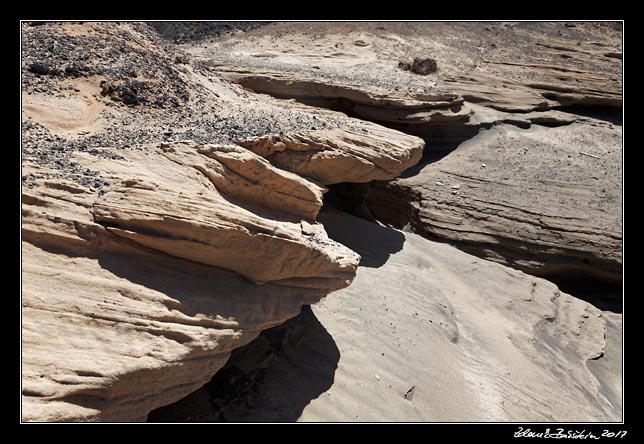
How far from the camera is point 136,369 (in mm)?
3629

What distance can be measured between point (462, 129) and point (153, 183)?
9019 millimetres

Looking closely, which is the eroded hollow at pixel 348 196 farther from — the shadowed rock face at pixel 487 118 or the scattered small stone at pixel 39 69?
the scattered small stone at pixel 39 69

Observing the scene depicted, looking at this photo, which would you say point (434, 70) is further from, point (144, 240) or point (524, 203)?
point (144, 240)

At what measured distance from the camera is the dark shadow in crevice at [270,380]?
16.0ft

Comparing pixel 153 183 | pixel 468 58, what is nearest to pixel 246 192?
pixel 153 183

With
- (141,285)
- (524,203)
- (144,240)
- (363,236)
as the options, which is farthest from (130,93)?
(524,203)

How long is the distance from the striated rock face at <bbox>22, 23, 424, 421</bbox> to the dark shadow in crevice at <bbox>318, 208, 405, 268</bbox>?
170 cm

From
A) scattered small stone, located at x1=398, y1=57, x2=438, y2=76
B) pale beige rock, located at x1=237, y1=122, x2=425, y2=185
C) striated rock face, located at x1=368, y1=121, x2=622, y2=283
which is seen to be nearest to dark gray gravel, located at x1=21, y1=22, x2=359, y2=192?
pale beige rock, located at x1=237, y1=122, x2=425, y2=185

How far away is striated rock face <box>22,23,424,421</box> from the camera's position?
3594 mm

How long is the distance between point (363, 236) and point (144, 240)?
4.56 metres

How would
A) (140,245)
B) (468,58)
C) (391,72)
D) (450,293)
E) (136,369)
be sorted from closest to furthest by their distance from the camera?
(136,369) → (140,245) → (450,293) → (391,72) → (468,58)

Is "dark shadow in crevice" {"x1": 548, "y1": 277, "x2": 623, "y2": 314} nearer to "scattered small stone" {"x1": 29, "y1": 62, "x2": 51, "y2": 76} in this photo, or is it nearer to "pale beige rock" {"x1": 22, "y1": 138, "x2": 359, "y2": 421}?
"pale beige rock" {"x1": 22, "y1": 138, "x2": 359, "y2": 421}

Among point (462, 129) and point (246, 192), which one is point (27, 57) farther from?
point (462, 129)

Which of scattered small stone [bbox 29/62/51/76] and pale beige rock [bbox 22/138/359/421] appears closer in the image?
pale beige rock [bbox 22/138/359/421]
